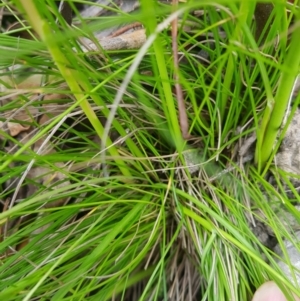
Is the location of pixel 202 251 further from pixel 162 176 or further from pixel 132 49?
pixel 132 49

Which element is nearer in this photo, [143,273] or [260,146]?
[260,146]

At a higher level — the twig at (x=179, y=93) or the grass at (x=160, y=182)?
the twig at (x=179, y=93)

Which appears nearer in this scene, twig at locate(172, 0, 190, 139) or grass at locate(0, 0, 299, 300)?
twig at locate(172, 0, 190, 139)

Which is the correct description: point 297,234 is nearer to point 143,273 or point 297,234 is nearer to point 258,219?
point 258,219

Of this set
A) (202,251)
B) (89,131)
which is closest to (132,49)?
(89,131)

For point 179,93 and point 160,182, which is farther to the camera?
point 160,182

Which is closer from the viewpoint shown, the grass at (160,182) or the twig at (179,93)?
the twig at (179,93)

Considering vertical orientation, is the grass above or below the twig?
below

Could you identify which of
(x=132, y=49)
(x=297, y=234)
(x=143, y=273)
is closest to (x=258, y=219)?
(x=297, y=234)

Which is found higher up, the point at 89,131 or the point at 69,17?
the point at 69,17

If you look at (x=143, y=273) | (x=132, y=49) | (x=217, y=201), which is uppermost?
(x=132, y=49)

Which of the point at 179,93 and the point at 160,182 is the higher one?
the point at 179,93
